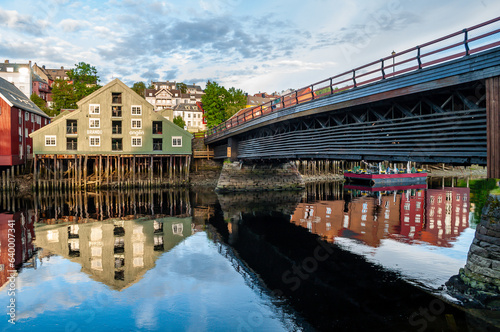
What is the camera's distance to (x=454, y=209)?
92.2 ft

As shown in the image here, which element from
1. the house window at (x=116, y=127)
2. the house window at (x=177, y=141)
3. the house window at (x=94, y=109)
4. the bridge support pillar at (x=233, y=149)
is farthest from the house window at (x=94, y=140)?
the bridge support pillar at (x=233, y=149)

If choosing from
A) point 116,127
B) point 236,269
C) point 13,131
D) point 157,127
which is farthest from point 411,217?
point 13,131

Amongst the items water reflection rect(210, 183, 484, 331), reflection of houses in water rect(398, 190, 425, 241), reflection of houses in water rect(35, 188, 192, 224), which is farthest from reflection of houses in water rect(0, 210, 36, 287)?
reflection of houses in water rect(398, 190, 425, 241)

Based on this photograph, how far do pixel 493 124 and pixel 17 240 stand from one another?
22.5 meters

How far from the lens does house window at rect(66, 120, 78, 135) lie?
149ft

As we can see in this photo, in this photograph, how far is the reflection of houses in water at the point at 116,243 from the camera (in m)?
14.4

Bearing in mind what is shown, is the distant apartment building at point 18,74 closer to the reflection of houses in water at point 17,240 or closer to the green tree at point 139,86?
the green tree at point 139,86

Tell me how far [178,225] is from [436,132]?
16.8 m

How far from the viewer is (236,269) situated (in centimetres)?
A: 1467

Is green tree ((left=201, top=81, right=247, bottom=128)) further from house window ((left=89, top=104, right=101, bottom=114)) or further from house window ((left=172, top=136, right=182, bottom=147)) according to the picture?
house window ((left=89, top=104, right=101, bottom=114))

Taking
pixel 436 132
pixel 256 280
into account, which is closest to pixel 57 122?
pixel 256 280

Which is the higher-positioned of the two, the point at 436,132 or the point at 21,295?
the point at 436,132

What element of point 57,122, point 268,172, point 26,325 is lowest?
point 26,325

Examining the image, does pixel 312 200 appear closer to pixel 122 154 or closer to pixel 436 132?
pixel 436 132
